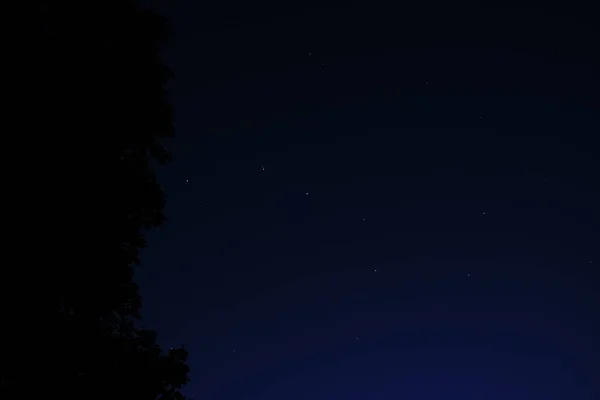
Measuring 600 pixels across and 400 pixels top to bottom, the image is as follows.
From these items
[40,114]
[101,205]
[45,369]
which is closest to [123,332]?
[45,369]

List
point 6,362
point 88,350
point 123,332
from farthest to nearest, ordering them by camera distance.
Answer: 1. point 123,332
2. point 88,350
3. point 6,362

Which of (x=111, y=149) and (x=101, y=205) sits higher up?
(x=111, y=149)

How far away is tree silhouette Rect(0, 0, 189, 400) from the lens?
14.1 ft

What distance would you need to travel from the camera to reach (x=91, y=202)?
4.67 m

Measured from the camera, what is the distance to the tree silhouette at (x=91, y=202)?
170 inches

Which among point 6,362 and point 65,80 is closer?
point 6,362

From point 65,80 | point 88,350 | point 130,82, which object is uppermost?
point 130,82

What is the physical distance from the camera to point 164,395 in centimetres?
472

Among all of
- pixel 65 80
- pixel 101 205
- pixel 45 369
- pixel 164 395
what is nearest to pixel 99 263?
pixel 101 205

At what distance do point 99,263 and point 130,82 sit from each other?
1.77 metres

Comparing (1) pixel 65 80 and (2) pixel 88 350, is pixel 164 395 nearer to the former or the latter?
(2) pixel 88 350

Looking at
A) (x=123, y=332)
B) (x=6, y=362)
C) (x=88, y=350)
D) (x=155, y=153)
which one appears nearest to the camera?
(x=6, y=362)

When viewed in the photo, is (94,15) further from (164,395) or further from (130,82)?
(164,395)

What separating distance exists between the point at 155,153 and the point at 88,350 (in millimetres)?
1961
